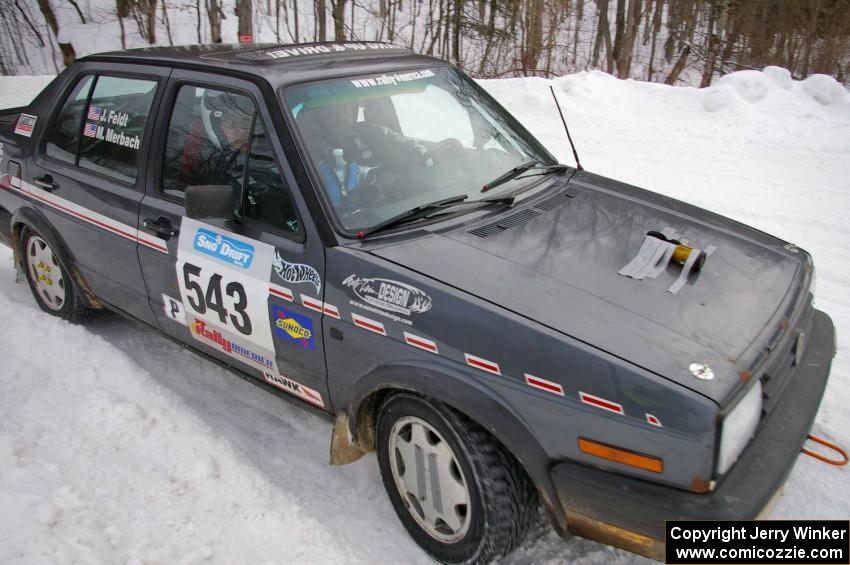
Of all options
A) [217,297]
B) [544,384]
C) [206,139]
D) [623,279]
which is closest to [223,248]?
[217,297]

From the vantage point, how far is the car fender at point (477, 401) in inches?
84.5

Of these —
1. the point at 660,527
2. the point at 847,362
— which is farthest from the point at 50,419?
the point at 847,362

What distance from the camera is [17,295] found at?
473 cm

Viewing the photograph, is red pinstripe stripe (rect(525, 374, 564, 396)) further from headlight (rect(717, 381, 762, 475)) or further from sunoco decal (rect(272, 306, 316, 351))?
sunoco decal (rect(272, 306, 316, 351))

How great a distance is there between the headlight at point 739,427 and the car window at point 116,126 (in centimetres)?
296

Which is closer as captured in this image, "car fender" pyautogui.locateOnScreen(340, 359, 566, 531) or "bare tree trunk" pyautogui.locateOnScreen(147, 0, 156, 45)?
"car fender" pyautogui.locateOnScreen(340, 359, 566, 531)

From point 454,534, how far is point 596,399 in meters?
0.85

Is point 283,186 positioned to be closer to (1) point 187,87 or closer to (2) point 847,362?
(1) point 187,87

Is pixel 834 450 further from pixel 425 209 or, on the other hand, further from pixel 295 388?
pixel 295 388

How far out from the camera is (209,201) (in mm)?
2711

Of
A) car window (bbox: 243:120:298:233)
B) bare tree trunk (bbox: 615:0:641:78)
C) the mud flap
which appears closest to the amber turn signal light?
the mud flap

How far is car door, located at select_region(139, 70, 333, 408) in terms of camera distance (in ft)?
8.93

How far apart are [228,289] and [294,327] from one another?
0.42 m

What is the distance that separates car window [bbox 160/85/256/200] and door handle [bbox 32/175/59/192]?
3.46 ft
